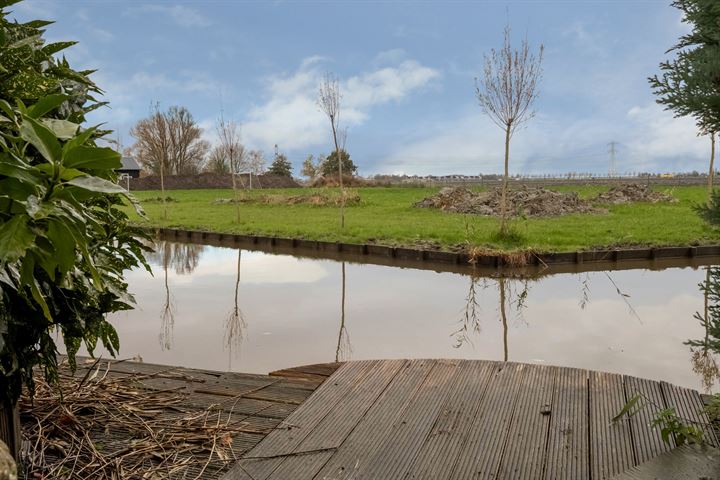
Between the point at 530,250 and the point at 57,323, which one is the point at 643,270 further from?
the point at 57,323

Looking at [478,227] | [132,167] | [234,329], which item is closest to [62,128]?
[234,329]

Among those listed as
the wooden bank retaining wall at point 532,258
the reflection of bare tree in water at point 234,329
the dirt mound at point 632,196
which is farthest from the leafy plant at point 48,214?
the dirt mound at point 632,196

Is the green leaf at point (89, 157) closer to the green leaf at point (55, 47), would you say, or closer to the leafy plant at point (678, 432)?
the green leaf at point (55, 47)

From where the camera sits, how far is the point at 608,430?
7.18 feet

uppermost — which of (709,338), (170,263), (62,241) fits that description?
(62,241)

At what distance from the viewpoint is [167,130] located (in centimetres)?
A: 4819

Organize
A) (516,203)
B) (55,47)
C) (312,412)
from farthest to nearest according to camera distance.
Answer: (516,203)
(312,412)
(55,47)

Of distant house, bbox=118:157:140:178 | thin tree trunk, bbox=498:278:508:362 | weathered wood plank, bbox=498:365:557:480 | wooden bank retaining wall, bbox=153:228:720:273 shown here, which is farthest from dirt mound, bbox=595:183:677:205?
distant house, bbox=118:157:140:178

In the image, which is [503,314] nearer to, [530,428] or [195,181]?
[530,428]

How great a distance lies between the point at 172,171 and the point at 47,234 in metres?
50.9

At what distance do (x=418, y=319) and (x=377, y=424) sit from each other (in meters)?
3.17

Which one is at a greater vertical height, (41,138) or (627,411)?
(41,138)

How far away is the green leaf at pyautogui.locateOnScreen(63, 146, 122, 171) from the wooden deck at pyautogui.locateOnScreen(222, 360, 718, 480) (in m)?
1.45

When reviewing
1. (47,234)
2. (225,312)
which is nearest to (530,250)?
(225,312)
